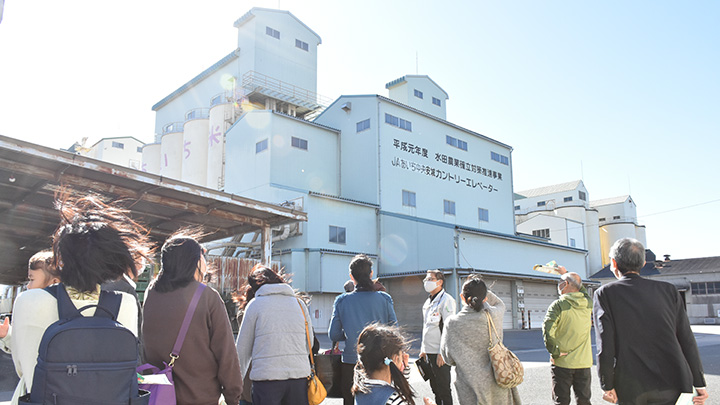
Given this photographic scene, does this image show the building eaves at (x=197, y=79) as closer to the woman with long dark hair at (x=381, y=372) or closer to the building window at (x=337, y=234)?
the building window at (x=337, y=234)

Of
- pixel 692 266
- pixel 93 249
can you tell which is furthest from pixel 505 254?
pixel 692 266

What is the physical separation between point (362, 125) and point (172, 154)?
1750 cm

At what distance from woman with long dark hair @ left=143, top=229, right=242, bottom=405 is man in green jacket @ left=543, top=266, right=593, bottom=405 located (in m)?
3.69

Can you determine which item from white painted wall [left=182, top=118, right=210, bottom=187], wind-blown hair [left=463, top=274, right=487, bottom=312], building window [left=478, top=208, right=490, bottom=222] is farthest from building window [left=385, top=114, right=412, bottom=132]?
wind-blown hair [left=463, top=274, right=487, bottom=312]

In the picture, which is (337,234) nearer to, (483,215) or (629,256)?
(483,215)

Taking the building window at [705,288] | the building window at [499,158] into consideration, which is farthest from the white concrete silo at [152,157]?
the building window at [705,288]

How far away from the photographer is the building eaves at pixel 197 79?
118 feet

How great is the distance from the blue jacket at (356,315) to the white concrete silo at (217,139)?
2897 centimetres

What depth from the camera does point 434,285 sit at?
20.9 ft

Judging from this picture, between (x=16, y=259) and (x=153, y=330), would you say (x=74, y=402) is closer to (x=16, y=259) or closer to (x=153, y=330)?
(x=153, y=330)

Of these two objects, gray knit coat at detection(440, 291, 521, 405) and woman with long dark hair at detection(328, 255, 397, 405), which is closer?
gray knit coat at detection(440, 291, 521, 405)

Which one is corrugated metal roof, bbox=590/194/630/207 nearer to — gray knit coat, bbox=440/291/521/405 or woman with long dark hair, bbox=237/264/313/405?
gray knit coat, bbox=440/291/521/405

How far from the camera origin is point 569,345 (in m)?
5.24

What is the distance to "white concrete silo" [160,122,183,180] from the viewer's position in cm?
3800
